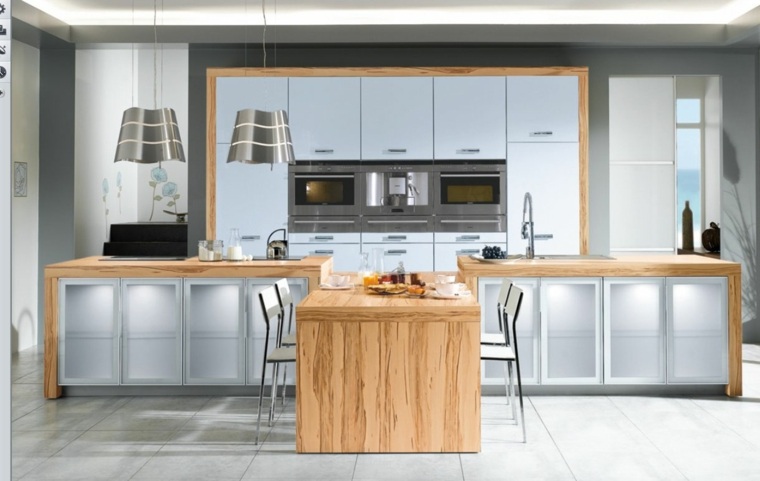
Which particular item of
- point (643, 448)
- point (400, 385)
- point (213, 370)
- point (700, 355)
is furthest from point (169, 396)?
point (700, 355)

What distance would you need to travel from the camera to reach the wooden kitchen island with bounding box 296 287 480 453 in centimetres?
382

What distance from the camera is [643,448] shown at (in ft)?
12.8

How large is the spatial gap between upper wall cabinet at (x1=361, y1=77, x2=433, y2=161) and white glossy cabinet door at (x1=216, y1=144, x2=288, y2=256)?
866 mm

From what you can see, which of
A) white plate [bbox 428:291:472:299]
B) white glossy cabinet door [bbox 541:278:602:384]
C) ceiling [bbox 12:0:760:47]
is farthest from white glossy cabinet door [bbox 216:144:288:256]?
white plate [bbox 428:291:472:299]

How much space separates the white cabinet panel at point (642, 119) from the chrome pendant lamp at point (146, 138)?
14.6ft

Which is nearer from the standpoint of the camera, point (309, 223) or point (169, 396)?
point (169, 396)

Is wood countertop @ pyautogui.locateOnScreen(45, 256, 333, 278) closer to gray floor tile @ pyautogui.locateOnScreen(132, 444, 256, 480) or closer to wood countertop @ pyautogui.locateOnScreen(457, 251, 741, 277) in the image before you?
wood countertop @ pyautogui.locateOnScreen(457, 251, 741, 277)

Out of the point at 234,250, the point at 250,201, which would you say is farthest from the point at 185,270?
the point at 250,201

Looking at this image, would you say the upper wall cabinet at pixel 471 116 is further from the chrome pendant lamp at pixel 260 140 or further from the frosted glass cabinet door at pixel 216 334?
the frosted glass cabinet door at pixel 216 334

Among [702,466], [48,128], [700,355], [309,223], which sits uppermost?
[48,128]

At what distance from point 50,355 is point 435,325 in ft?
8.80

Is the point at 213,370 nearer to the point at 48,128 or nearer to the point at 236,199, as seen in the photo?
the point at 236,199

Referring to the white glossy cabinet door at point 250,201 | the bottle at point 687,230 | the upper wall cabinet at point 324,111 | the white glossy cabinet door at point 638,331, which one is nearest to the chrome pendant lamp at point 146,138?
the white glossy cabinet door at point 250,201

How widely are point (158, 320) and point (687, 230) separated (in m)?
5.57
